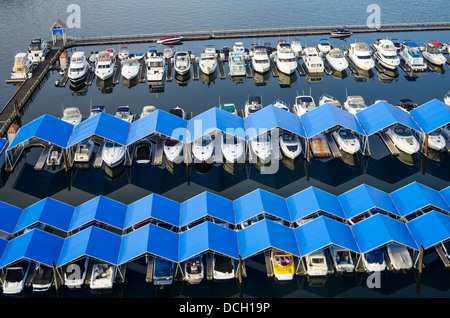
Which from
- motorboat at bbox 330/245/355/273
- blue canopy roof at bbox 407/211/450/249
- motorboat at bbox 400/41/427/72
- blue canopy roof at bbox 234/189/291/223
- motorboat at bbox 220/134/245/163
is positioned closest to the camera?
motorboat at bbox 330/245/355/273

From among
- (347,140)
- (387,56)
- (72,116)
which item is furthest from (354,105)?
(72,116)

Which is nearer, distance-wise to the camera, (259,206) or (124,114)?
(259,206)

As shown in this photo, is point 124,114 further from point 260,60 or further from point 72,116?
point 260,60

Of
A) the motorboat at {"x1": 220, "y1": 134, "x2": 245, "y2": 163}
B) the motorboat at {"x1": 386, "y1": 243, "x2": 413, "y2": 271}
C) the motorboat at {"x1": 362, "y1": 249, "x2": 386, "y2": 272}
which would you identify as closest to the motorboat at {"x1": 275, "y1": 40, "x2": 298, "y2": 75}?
the motorboat at {"x1": 220, "y1": 134, "x2": 245, "y2": 163}

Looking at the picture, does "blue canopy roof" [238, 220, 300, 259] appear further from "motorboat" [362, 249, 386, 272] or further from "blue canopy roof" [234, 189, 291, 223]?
"motorboat" [362, 249, 386, 272]

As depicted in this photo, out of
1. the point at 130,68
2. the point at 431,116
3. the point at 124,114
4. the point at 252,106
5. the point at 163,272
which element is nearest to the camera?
the point at 163,272

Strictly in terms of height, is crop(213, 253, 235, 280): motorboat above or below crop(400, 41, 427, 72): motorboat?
below
